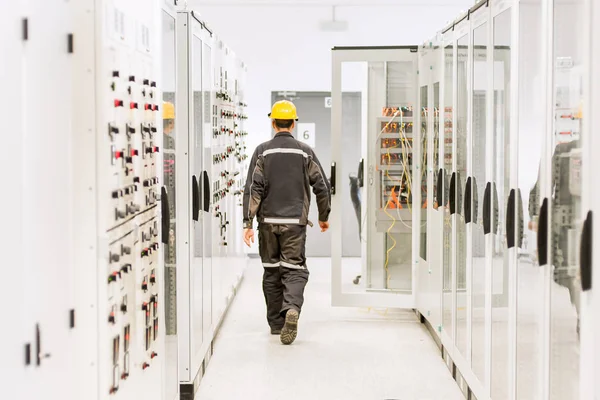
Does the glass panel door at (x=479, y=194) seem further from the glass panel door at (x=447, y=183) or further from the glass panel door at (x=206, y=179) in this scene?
the glass panel door at (x=206, y=179)

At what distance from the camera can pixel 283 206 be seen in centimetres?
595

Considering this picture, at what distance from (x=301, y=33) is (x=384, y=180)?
4071 millimetres

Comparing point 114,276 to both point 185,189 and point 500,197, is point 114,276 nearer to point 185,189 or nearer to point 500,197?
point 185,189

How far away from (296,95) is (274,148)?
174 inches

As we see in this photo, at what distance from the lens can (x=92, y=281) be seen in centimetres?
252

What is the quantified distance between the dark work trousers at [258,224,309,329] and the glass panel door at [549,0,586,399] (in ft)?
10.6

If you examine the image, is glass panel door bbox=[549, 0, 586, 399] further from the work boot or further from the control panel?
the work boot

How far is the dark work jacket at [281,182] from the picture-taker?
5.95m

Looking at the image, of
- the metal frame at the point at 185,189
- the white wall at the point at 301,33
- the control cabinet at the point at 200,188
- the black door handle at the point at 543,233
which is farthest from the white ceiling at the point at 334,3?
the black door handle at the point at 543,233

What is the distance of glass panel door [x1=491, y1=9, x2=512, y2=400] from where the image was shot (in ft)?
11.4

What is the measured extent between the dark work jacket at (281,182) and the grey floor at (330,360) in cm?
97

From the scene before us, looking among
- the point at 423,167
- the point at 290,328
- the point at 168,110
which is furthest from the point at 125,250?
the point at 423,167

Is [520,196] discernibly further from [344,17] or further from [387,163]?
[344,17]

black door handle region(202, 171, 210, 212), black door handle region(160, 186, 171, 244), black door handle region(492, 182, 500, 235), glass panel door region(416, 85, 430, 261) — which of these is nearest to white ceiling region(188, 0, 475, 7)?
glass panel door region(416, 85, 430, 261)
